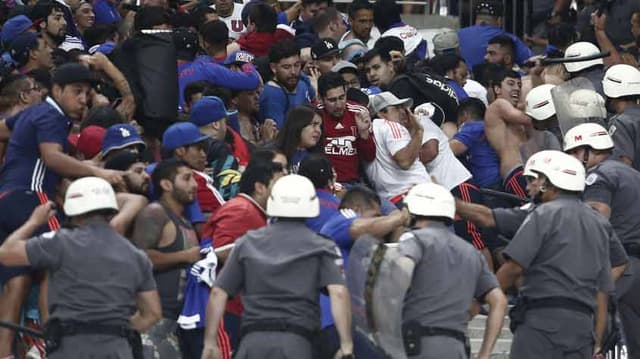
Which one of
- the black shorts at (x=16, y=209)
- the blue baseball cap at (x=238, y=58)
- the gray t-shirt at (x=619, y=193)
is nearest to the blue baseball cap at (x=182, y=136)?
the black shorts at (x=16, y=209)

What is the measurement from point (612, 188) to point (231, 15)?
6.61 metres

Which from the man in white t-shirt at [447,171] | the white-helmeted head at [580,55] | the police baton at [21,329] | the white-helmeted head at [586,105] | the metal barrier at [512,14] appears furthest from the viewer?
the metal barrier at [512,14]

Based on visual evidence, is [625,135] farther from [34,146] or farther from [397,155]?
[34,146]

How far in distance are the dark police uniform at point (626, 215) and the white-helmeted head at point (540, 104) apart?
5.24 ft

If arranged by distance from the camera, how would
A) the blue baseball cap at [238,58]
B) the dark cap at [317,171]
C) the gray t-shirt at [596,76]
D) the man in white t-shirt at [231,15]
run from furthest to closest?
1. the man in white t-shirt at [231,15]
2. the gray t-shirt at [596,76]
3. the blue baseball cap at [238,58]
4. the dark cap at [317,171]

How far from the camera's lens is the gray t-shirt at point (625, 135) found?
15.7 metres

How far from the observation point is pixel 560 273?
13.0m

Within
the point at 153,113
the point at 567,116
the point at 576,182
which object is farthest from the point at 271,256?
the point at 567,116

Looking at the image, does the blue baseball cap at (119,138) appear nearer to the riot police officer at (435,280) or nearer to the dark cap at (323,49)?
the riot police officer at (435,280)

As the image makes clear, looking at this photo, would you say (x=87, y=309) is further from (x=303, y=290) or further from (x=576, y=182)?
(x=576, y=182)

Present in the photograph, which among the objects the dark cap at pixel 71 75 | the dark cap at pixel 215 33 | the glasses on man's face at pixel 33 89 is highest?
the dark cap at pixel 71 75

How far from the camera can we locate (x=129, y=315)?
1203 cm

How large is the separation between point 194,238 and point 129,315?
1224 millimetres

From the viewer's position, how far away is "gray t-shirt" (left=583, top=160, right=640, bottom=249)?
14344 mm
